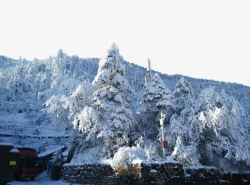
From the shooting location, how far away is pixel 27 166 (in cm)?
2764

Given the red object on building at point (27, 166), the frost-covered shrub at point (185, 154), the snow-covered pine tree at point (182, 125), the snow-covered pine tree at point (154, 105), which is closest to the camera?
the frost-covered shrub at point (185, 154)

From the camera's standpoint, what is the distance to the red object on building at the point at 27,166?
89.8 ft

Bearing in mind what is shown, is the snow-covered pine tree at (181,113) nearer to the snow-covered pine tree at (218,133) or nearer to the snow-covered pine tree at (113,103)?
the snow-covered pine tree at (218,133)

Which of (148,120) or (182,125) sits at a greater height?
(148,120)

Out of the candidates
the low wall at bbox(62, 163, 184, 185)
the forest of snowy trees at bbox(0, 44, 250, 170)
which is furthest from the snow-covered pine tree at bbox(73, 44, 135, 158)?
the low wall at bbox(62, 163, 184, 185)

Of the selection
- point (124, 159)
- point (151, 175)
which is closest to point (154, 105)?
point (124, 159)

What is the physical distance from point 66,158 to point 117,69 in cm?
978

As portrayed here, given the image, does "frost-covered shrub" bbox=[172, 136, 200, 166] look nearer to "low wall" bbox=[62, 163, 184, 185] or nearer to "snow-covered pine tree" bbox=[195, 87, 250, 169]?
"snow-covered pine tree" bbox=[195, 87, 250, 169]

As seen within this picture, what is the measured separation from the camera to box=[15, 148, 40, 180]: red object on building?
2736 centimetres

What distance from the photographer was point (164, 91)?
28.6 meters

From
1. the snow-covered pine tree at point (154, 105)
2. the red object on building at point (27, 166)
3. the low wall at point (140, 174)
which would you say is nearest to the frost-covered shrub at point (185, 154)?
the snow-covered pine tree at point (154, 105)

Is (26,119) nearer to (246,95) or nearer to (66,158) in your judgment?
(66,158)

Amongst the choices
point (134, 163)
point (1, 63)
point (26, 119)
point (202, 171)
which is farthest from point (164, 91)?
point (1, 63)

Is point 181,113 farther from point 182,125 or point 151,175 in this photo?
point 151,175
